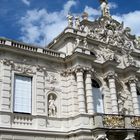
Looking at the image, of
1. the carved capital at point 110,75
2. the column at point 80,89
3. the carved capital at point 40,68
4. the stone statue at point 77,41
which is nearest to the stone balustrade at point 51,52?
the carved capital at point 40,68

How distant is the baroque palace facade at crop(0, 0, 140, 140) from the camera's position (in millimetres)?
25430

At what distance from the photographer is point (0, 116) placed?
24016 millimetres

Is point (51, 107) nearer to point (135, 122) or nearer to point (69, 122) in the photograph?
point (69, 122)

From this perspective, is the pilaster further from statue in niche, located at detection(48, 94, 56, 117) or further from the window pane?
statue in niche, located at detection(48, 94, 56, 117)

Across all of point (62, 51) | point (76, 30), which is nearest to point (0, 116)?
point (62, 51)

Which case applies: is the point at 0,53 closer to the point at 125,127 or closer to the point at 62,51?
the point at 62,51

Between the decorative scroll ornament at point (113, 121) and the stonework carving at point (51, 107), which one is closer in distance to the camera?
the decorative scroll ornament at point (113, 121)

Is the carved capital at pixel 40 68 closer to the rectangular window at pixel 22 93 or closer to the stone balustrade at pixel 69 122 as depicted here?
the rectangular window at pixel 22 93

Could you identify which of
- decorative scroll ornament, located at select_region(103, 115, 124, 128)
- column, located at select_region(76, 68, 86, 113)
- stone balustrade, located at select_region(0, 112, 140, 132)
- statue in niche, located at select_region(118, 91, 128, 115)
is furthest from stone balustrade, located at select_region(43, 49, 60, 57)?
statue in niche, located at select_region(118, 91, 128, 115)

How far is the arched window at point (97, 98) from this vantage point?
29562 mm

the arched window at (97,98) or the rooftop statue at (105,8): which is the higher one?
the rooftop statue at (105,8)

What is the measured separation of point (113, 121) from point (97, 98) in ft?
12.8

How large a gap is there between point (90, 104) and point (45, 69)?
17.8 ft

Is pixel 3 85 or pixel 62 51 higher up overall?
pixel 62 51
